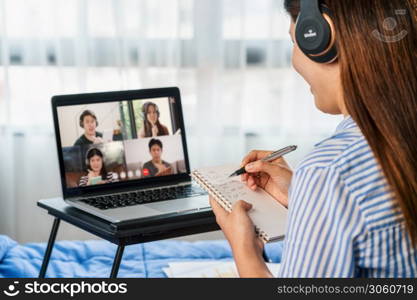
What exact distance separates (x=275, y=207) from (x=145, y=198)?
1.64ft

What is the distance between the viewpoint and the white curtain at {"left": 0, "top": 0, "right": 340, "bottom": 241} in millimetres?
2943

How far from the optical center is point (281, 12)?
9.76 ft

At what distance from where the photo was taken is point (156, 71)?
9.78ft

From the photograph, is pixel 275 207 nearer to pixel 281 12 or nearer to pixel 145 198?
pixel 145 198

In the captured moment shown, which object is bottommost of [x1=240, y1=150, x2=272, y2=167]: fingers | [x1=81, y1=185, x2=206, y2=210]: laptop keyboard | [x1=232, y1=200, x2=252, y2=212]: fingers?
[x1=81, y1=185, x2=206, y2=210]: laptop keyboard

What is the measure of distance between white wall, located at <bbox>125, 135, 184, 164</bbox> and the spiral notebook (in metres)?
0.39

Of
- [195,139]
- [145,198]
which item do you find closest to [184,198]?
[145,198]

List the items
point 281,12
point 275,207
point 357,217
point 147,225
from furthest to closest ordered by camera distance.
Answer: point 281,12, point 147,225, point 275,207, point 357,217

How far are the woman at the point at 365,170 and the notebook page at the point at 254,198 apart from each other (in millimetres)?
223

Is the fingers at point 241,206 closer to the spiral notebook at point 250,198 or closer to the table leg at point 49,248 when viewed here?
the spiral notebook at point 250,198

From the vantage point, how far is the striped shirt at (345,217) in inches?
34.1

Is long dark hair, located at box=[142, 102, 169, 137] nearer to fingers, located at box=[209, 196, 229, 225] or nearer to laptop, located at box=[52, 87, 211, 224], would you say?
laptop, located at box=[52, 87, 211, 224]

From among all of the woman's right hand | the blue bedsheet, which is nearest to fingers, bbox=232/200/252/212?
the woman's right hand

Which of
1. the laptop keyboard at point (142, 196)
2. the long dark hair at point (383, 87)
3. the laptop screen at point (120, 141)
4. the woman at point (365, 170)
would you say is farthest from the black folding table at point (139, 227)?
the long dark hair at point (383, 87)
